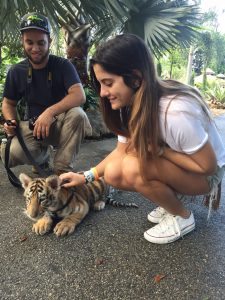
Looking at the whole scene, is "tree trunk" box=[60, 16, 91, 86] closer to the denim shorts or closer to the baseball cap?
the baseball cap

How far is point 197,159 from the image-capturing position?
2.12 metres

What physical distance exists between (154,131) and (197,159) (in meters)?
0.33

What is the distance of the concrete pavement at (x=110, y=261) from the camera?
2.00 m

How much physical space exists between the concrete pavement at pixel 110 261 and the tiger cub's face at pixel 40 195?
0.77ft

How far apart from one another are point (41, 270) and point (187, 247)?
1.07 meters

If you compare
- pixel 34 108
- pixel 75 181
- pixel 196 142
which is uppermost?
pixel 196 142

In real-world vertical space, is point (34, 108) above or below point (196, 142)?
below

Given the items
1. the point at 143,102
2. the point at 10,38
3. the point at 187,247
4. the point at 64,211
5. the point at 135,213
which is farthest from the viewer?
the point at 10,38

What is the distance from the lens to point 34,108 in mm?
3559

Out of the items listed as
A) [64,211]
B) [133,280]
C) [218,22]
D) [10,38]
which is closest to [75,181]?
[64,211]

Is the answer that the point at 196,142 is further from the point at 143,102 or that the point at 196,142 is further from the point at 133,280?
the point at 133,280

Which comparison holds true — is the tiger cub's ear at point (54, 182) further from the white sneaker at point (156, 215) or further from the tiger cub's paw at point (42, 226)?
the white sneaker at point (156, 215)

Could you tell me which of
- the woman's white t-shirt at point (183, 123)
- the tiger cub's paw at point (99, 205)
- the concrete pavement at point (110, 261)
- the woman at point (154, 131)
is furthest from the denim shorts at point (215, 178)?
the tiger cub's paw at point (99, 205)

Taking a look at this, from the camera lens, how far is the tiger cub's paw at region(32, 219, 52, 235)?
2635mm
